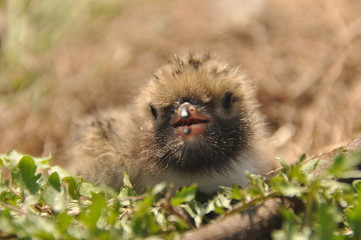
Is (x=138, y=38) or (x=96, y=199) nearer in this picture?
(x=96, y=199)

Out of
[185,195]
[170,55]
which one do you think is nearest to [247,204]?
[185,195]

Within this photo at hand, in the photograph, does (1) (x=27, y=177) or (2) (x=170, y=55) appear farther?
(2) (x=170, y=55)

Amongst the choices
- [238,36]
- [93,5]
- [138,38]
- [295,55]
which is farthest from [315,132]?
[93,5]

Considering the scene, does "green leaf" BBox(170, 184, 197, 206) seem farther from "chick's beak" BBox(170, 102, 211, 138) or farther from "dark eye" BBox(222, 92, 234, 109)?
"dark eye" BBox(222, 92, 234, 109)

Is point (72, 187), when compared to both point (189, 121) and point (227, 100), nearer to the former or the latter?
point (189, 121)

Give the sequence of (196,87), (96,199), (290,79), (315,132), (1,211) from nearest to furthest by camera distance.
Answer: (96,199), (1,211), (196,87), (315,132), (290,79)

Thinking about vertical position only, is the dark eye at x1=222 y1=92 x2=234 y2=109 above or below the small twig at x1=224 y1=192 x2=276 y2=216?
above

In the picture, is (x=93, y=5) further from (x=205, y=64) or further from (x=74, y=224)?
(x=74, y=224)

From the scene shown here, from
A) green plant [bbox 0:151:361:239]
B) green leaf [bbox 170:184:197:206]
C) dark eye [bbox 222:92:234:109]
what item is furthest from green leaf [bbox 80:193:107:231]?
dark eye [bbox 222:92:234:109]
